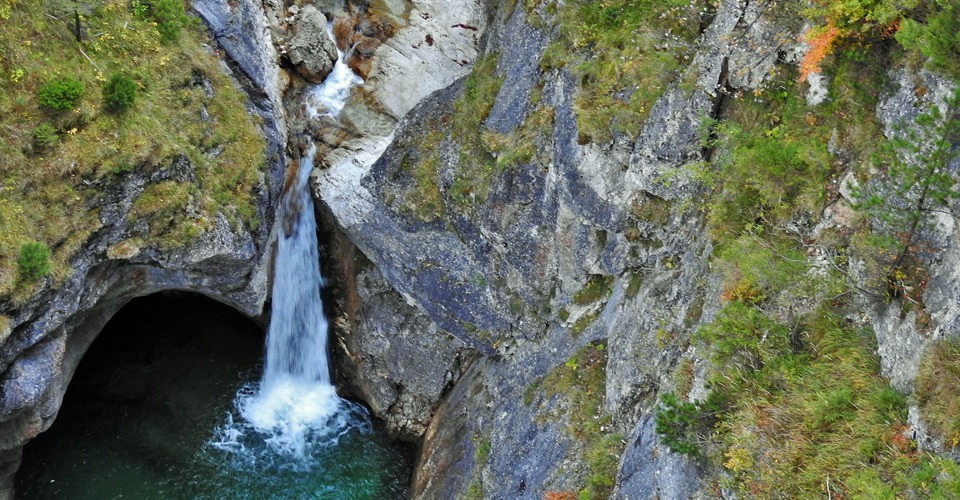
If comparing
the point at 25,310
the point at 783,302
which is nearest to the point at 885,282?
the point at 783,302

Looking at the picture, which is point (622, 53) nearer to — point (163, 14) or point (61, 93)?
point (163, 14)

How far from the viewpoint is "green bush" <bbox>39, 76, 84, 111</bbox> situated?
1293cm

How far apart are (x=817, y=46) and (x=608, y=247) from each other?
557 centimetres

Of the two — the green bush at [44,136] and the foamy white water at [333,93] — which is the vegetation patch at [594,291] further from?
the green bush at [44,136]

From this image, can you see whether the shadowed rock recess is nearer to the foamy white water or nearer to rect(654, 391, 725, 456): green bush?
rect(654, 391, 725, 456): green bush

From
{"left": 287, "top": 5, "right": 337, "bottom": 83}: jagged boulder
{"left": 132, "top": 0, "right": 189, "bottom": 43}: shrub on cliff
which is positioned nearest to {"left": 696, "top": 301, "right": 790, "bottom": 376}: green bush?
{"left": 287, "top": 5, "right": 337, "bottom": 83}: jagged boulder

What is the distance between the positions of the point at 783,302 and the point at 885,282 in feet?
4.58

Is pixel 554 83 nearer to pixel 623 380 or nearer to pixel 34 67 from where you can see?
pixel 623 380

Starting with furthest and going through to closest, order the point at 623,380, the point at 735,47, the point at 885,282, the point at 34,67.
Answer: the point at 34,67 → the point at 623,380 → the point at 735,47 → the point at 885,282

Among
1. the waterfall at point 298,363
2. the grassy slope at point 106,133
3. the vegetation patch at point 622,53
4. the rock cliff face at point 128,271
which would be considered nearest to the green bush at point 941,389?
the vegetation patch at point 622,53

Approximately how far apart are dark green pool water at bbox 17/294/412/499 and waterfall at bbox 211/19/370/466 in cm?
32

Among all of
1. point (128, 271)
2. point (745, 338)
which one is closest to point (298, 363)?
point (128, 271)

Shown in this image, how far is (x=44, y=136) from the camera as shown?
12930mm

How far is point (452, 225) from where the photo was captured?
16594 millimetres
